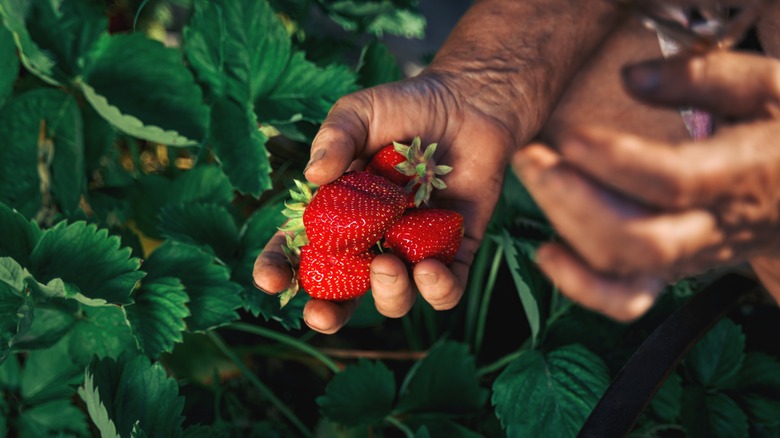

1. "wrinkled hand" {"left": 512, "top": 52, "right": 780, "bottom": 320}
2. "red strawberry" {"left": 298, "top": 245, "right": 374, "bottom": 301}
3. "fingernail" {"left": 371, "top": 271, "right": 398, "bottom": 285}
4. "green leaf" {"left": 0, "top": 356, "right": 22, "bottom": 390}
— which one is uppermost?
"wrinkled hand" {"left": 512, "top": 52, "right": 780, "bottom": 320}

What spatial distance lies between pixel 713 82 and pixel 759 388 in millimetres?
660

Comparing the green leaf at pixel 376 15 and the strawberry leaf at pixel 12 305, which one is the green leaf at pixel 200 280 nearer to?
the strawberry leaf at pixel 12 305

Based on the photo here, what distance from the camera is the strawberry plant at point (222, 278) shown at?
0.68 m

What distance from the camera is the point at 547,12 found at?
3.15 ft

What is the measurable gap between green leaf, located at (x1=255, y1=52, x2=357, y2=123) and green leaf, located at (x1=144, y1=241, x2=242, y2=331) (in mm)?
224

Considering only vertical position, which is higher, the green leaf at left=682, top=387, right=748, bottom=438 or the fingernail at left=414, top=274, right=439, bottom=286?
the fingernail at left=414, top=274, right=439, bottom=286

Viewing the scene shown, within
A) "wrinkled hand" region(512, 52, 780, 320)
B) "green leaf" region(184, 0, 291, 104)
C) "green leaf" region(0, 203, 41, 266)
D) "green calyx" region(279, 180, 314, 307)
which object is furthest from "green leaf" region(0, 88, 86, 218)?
"wrinkled hand" region(512, 52, 780, 320)

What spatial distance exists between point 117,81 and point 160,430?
474 mm

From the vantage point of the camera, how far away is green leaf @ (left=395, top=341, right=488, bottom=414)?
0.84 meters

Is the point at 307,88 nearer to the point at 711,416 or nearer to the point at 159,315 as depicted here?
the point at 159,315

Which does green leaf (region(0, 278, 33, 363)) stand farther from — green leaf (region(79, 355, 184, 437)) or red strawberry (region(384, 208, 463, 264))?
red strawberry (region(384, 208, 463, 264))

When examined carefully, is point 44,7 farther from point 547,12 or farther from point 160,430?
point 547,12

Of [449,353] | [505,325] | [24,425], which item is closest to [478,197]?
[449,353]

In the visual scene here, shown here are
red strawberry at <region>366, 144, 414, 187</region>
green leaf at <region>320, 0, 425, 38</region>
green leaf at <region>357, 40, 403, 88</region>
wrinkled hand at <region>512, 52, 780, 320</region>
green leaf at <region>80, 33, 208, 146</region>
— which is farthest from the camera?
green leaf at <region>320, 0, 425, 38</region>
